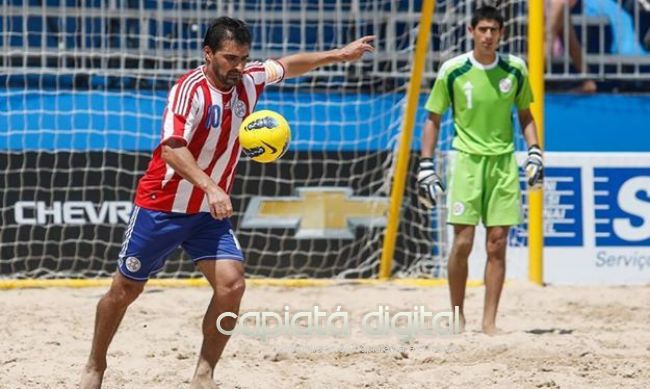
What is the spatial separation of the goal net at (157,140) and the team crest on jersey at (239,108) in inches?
169

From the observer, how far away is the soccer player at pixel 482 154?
7.41 meters

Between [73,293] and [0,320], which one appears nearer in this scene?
[0,320]

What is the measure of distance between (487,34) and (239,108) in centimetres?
229

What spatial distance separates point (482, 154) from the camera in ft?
24.3

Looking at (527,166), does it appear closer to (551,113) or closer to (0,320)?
(551,113)

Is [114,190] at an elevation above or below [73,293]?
above

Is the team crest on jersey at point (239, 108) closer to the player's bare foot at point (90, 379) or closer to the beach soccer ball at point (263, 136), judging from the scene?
the beach soccer ball at point (263, 136)

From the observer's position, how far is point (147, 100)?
9.96 metres

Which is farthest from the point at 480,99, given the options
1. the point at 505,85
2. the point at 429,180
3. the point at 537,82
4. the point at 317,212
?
the point at 317,212

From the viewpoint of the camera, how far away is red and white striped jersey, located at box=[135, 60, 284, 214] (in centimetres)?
541

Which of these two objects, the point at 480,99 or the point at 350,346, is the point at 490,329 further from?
the point at 480,99

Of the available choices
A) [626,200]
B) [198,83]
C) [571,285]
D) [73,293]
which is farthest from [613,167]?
[198,83]

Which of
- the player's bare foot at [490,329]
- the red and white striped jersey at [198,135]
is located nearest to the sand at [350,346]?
the player's bare foot at [490,329]

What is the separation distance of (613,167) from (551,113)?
0.70 m
